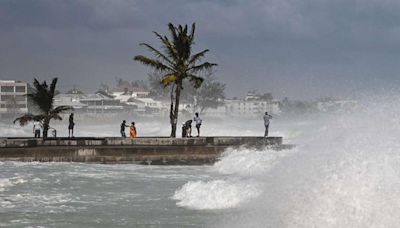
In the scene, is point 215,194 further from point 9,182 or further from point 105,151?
point 105,151

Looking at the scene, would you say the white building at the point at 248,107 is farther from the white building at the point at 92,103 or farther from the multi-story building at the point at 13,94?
the multi-story building at the point at 13,94

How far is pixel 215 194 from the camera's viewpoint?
466 inches

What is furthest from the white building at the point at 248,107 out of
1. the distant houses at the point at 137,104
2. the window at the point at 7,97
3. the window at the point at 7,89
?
the window at the point at 7,97

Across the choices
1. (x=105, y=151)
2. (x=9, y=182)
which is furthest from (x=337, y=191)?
(x=105, y=151)

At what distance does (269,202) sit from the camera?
9.72 metres

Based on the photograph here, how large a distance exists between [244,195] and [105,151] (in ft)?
31.5

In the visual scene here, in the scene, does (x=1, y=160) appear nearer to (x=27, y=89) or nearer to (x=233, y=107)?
(x=27, y=89)

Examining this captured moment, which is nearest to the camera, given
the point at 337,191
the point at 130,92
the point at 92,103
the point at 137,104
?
the point at 337,191

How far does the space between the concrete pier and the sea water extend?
2960mm

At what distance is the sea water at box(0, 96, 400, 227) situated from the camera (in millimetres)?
8156

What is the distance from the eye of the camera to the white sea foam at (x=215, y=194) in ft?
37.2

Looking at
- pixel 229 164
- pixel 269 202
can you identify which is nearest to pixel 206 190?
pixel 269 202

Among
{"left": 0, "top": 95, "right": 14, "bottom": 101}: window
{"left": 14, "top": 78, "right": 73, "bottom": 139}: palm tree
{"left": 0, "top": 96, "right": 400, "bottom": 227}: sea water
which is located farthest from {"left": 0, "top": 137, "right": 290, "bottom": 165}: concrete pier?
{"left": 0, "top": 95, "right": 14, "bottom": 101}: window

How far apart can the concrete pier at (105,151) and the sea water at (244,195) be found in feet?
9.71
